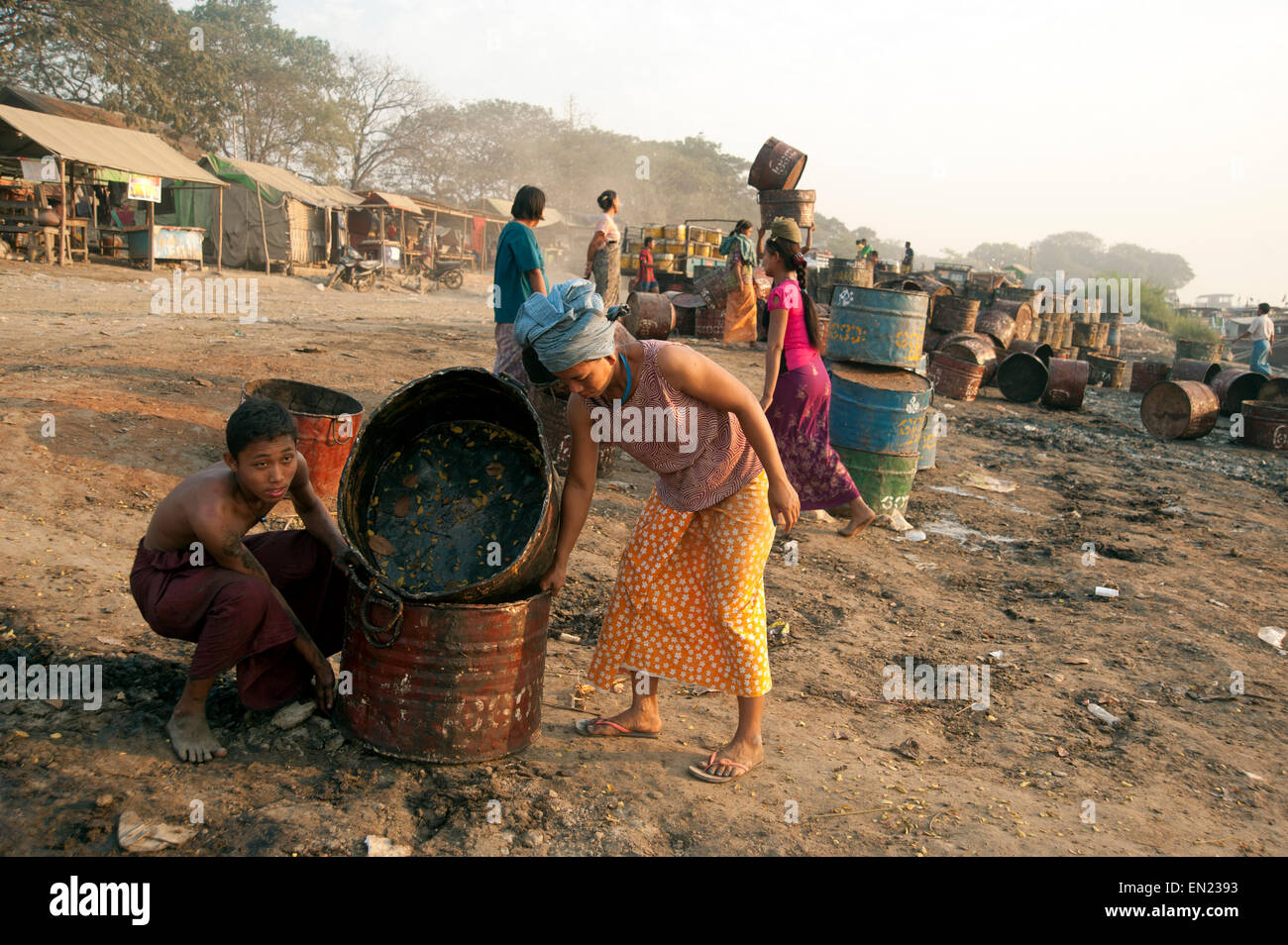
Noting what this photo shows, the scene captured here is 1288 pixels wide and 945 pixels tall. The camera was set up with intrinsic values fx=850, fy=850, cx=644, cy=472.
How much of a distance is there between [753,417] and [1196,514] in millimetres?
7059

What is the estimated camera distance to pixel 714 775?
2.90 metres

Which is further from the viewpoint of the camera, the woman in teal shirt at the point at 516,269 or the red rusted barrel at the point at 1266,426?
the red rusted barrel at the point at 1266,426

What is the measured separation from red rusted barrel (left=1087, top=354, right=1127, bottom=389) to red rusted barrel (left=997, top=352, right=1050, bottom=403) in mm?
4629

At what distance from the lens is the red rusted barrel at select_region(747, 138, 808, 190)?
14.2 m

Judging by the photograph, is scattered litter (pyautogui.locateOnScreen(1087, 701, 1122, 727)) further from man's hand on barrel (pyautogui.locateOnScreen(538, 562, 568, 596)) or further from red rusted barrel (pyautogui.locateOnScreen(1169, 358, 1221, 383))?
red rusted barrel (pyautogui.locateOnScreen(1169, 358, 1221, 383))

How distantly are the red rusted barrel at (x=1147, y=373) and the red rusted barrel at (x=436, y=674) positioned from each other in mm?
16128

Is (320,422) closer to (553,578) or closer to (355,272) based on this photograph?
(553,578)

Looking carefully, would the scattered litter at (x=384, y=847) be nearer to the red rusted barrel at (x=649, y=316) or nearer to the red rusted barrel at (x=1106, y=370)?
the red rusted barrel at (x=649, y=316)

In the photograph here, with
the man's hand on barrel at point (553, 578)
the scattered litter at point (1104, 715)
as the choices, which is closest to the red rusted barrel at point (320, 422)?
the man's hand on barrel at point (553, 578)

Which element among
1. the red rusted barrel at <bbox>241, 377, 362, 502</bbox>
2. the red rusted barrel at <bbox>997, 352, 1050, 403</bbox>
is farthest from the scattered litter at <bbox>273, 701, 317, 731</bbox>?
the red rusted barrel at <bbox>997, 352, 1050, 403</bbox>

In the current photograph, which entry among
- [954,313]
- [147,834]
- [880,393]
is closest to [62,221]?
[954,313]

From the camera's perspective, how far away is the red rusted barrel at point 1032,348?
14516 millimetres

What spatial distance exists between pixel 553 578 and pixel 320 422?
2.65m
